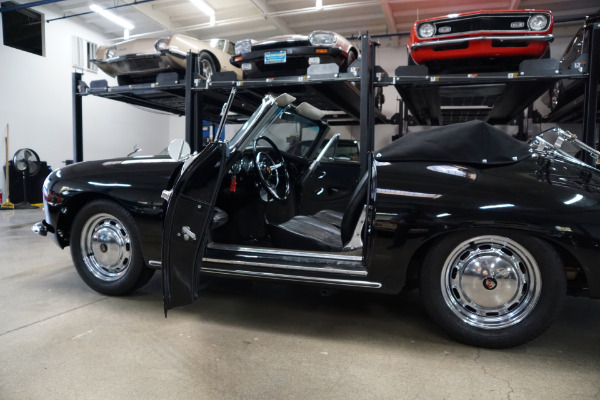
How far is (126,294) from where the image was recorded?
3164mm

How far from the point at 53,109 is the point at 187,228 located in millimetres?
11092

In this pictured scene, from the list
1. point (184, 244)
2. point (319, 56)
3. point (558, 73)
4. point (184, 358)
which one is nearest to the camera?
point (184, 358)

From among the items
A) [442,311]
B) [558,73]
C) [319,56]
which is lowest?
[442,311]

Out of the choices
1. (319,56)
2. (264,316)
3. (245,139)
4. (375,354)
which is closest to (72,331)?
(264,316)

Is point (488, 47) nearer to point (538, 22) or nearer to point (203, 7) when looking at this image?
point (538, 22)

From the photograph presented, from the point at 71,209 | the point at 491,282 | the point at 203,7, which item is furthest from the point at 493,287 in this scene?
the point at 203,7

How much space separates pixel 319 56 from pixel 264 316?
9.57 feet

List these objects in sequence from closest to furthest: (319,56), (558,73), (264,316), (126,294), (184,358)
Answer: (184,358)
(264,316)
(126,294)
(558,73)
(319,56)

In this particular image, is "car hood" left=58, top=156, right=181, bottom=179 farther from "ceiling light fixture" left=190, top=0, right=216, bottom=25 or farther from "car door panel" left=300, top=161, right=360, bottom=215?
"ceiling light fixture" left=190, top=0, right=216, bottom=25

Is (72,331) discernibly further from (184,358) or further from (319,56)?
(319,56)

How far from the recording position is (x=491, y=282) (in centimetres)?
221

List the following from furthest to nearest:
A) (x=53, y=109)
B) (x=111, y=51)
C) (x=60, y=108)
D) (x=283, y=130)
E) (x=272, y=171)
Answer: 1. (x=60, y=108)
2. (x=53, y=109)
3. (x=111, y=51)
4. (x=283, y=130)
5. (x=272, y=171)

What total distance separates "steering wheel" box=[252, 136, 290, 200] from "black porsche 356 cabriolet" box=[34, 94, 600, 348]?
0.67 ft

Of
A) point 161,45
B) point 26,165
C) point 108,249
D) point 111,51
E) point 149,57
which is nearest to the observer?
point 108,249
